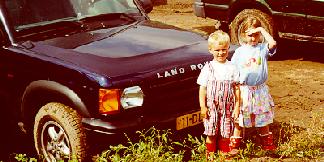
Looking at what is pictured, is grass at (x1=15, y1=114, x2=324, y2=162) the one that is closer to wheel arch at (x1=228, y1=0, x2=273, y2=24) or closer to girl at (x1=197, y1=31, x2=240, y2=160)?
girl at (x1=197, y1=31, x2=240, y2=160)

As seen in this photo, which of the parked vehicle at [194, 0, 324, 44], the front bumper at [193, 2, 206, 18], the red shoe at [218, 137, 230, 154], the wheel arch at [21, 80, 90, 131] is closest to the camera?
the wheel arch at [21, 80, 90, 131]

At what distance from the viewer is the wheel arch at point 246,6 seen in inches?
335

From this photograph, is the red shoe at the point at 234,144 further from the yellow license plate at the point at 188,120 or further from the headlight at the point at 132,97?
the headlight at the point at 132,97

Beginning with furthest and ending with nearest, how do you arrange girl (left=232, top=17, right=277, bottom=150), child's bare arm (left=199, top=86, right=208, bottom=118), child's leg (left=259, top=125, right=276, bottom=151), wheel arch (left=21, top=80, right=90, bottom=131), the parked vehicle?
the parked vehicle
child's leg (left=259, top=125, right=276, bottom=151)
girl (left=232, top=17, right=277, bottom=150)
child's bare arm (left=199, top=86, right=208, bottom=118)
wheel arch (left=21, top=80, right=90, bottom=131)

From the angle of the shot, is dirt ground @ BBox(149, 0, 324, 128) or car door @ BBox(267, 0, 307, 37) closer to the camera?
dirt ground @ BBox(149, 0, 324, 128)

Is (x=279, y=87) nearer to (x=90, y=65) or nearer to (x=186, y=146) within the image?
(x=186, y=146)

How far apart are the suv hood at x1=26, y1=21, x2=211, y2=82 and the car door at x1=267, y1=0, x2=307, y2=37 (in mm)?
3294

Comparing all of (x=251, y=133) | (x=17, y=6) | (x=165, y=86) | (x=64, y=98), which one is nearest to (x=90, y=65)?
(x=64, y=98)

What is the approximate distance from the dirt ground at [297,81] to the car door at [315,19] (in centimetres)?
61

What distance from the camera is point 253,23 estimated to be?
4.77 meters

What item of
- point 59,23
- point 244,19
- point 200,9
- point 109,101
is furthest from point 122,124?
point 200,9

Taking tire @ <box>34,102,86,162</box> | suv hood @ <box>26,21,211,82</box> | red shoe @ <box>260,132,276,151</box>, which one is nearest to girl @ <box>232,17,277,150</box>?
red shoe @ <box>260,132,276,151</box>

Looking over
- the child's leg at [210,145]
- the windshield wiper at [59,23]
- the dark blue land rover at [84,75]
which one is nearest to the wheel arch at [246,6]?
the dark blue land rover at [84,75]

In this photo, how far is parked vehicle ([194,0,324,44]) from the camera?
26.1 ft
